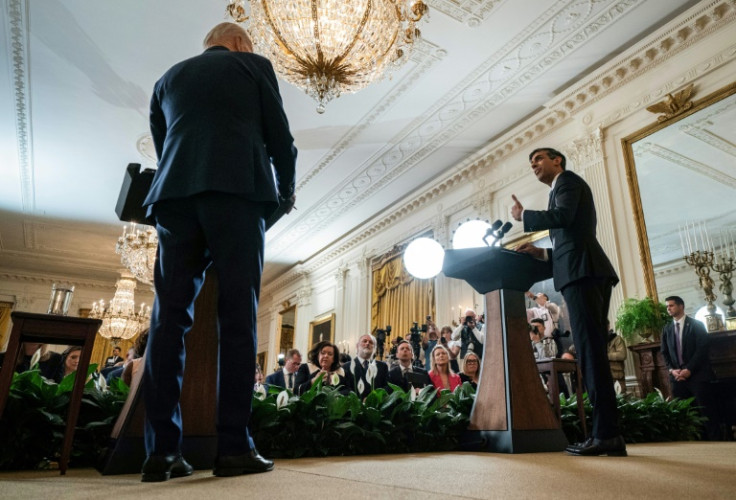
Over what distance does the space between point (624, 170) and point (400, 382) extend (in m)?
3.18

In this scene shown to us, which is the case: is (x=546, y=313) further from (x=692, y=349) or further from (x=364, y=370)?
(x=364, y=370)

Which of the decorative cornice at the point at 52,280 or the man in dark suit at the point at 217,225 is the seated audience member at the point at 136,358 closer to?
the man in dark suit at the point at 217,225

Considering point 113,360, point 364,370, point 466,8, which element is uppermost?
point 466,8

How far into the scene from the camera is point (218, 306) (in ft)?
4.08

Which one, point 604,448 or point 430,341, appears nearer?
point 604,448

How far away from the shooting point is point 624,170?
4.93 meters

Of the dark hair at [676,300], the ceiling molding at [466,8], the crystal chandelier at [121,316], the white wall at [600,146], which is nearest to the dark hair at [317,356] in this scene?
the white wall at [600,146]

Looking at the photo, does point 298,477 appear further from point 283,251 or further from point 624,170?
point 283,251

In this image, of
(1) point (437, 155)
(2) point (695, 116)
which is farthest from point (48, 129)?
(2) point (695, 116)

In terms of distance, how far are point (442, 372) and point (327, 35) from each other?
2.89 meters

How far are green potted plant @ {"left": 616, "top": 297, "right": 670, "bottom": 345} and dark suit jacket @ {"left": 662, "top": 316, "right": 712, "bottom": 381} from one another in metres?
0.17

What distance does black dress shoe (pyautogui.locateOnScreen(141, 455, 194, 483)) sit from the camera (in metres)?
1.14

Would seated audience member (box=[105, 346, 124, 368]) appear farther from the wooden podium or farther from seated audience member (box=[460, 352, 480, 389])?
the wooden podium

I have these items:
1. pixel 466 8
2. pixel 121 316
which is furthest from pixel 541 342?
pixel 121 316
